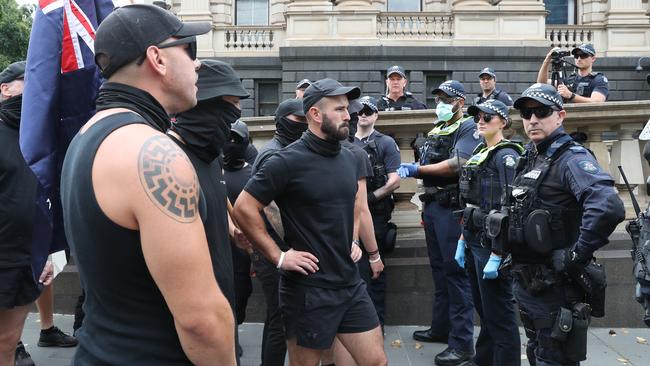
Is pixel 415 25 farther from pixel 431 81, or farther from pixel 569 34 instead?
pixel 569 34

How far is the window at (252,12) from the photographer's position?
24406 mm

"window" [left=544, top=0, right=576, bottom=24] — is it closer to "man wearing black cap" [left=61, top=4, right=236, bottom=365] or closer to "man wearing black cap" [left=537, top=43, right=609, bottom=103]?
"man wearing black cap" [left=537, top=43, right=609, bottom=103]

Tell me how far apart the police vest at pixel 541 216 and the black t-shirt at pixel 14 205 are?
3.37 m

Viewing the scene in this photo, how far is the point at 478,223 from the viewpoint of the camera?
16.1ft

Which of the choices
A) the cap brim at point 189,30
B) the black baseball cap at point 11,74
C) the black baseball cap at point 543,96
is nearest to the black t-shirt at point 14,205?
the black baseball cap at point 11,74

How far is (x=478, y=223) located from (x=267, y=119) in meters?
3.46

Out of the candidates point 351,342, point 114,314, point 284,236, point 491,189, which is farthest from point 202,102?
point 491,189

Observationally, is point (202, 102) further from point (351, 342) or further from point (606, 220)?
point (606, 220)

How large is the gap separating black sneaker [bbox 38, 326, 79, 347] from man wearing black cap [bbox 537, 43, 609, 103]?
20.2 feet

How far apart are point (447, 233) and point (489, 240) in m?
1.24

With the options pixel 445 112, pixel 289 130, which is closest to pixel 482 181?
pixel 445 112

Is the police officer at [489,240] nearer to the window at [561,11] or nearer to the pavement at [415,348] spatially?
the pavement at [415,348]

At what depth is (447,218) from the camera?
5.94 meters

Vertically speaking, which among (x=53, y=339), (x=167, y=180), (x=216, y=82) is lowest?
(x=53, y=339)
